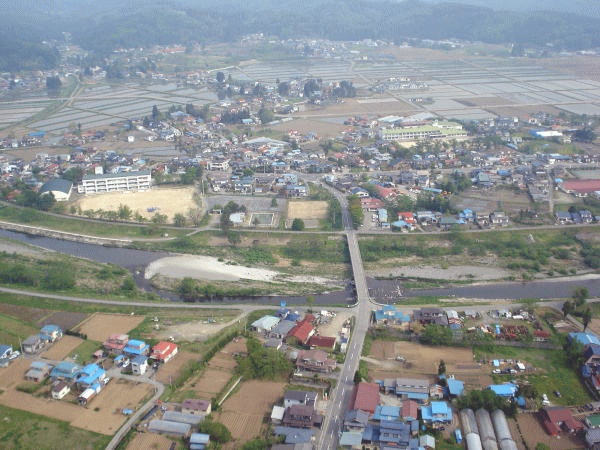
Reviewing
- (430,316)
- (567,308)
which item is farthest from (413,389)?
(567,308)

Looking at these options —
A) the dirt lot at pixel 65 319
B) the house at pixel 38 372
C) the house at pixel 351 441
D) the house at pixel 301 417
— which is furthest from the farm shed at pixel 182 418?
the dirt lot at pixel 65 319

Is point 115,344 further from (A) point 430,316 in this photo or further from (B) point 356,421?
(A) point 430,316

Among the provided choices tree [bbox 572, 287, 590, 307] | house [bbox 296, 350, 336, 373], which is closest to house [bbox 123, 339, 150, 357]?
house [bbox 296, 350, 336, 373]

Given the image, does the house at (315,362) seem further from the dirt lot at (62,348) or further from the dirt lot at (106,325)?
the dirt lot at (62,348)

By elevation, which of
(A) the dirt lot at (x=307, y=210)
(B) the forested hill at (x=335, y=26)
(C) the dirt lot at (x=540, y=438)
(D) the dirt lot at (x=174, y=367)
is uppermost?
(B) the forested hill at (x=335, y=26)

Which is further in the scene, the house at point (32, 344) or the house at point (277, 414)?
the house at point (32, 344)

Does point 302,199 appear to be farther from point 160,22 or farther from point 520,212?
point 160,22
